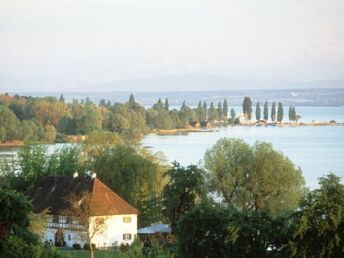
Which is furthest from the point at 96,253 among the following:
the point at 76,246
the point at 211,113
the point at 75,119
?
the point at 211,113

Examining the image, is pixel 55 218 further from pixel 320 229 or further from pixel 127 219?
pixel 320 229

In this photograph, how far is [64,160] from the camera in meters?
39.6

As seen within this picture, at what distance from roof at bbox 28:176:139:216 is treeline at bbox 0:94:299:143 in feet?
135

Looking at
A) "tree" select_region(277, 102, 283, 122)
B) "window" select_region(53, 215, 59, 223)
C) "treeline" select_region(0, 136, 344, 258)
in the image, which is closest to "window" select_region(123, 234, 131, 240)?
"treeline" select_region(0, 136, 344, 258)

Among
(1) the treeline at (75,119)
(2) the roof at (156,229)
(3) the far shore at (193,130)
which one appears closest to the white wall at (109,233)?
(2) the roof at (156,229)

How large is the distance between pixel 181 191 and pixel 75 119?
7098cm

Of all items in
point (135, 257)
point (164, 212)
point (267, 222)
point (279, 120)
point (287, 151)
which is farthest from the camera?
point (279, 120)

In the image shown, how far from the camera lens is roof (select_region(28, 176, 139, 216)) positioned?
3209cm

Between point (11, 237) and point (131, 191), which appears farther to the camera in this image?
point (131, 191)

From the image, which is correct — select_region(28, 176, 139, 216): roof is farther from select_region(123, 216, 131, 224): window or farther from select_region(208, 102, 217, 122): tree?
select_region(208, 102, 217, 122): tree

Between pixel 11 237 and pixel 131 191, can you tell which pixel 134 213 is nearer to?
pixel 131 191

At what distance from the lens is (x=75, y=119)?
97812mm

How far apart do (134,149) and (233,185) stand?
282 inches

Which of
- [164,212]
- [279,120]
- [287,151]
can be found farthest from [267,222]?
[279,120]
